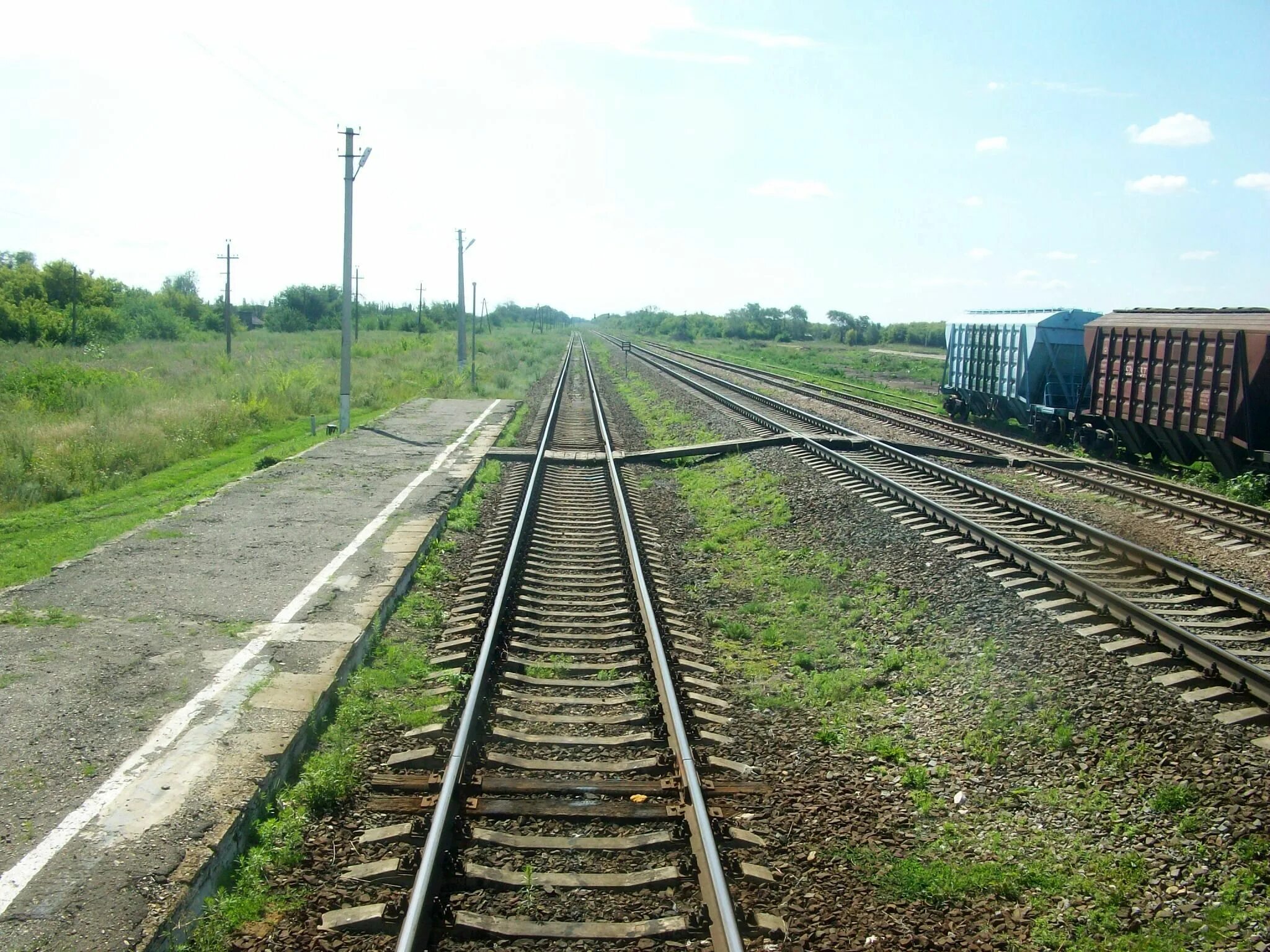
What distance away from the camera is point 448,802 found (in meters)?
5.22

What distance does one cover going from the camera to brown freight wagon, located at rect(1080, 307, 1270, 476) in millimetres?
15492

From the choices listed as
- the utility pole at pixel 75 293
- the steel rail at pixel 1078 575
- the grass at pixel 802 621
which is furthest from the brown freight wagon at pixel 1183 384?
the utility pole at pixel 75 293

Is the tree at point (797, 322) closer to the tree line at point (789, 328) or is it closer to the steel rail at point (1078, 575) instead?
the tree line at point (789, 328)

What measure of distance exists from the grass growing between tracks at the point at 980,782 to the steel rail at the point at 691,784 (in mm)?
724

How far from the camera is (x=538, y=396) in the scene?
114ft

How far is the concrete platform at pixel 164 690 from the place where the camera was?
457cm

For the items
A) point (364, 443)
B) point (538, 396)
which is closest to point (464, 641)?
point (364, 443)

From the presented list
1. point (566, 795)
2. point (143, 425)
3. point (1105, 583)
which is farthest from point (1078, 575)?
point (143, 425)

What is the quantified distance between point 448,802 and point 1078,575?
6.20 metres

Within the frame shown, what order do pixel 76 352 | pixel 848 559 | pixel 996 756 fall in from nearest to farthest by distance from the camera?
pixel 996 756 < pixel 848 559 < pixel 76 352

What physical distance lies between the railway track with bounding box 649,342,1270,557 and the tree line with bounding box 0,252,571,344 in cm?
1908

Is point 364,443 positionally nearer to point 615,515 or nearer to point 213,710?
point 615,515

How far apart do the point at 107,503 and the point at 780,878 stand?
1441 centimetres

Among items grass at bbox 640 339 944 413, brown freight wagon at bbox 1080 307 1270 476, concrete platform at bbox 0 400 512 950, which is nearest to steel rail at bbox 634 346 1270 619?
brown freight wagon at bbox 1080 307 1270 476
